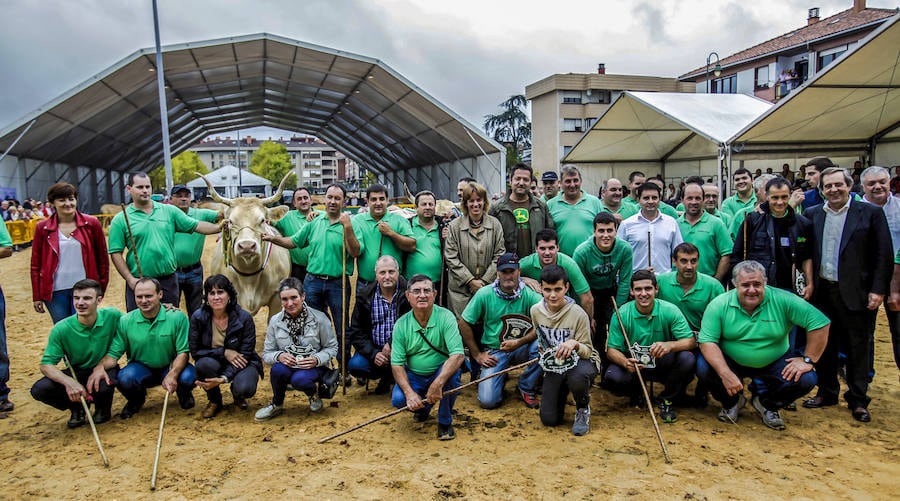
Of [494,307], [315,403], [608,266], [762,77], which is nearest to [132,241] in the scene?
[315,403]

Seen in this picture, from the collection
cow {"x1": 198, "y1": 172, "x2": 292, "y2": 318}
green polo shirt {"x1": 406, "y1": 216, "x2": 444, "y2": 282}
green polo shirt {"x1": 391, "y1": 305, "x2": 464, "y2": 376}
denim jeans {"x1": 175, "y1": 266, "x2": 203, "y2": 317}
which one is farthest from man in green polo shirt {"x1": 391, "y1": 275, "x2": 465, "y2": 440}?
denim jeans {"x1": 175, "y1": 266, "x2": 203, "y2": 317}

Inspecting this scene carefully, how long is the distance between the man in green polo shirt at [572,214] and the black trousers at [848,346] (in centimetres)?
204

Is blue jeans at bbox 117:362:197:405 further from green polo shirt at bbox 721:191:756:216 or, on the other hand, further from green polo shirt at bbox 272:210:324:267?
green polo shirt at bbox 721:191:756:216

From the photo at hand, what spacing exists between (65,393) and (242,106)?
25302mm

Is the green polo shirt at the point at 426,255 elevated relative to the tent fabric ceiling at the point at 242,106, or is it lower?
lower

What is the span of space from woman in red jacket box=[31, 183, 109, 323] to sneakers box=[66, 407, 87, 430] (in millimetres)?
933

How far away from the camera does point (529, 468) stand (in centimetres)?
394

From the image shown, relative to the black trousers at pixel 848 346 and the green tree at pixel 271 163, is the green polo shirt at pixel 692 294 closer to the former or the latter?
the black trousers at pixel 848 346

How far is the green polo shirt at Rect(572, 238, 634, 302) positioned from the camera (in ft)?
17.7

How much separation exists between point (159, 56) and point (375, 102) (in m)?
9.48

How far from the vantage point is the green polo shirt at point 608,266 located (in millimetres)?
5395

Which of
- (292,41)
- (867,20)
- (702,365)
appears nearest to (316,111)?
(292,41)

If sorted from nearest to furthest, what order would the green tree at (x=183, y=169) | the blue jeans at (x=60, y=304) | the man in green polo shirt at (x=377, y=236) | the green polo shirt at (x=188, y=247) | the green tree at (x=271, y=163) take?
the blue jeans at (x=60, y=304) → the man in green polo shirt at (x=377, y=236) → the green polo shirt at (x=188, y=247) → the green tree at (x=183, y=169) → the green tree at (x=271, y=163)

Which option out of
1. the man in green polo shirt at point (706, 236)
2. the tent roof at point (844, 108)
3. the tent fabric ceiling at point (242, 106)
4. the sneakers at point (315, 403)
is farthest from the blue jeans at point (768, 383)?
the tent fabric ceiling at point (242, 106)
